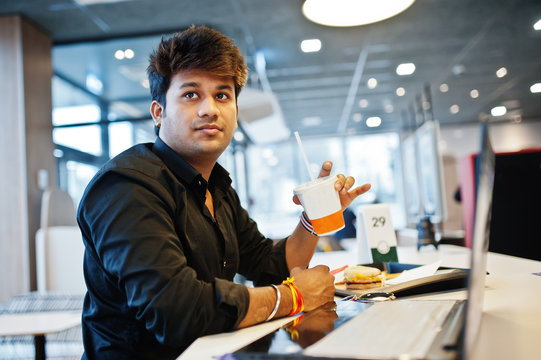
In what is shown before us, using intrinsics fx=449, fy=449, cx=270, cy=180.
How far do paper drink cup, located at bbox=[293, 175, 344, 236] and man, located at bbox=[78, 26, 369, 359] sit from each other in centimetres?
7

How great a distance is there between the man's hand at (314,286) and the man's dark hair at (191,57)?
2.08 feet

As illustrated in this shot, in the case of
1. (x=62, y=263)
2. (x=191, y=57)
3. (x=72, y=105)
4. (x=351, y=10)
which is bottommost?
(x=62, y=263)

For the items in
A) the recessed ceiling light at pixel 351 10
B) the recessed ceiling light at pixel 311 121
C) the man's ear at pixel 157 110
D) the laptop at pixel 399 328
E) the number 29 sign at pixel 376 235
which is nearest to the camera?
the laptop at pixel 399 328

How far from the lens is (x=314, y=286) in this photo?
41.8 inches

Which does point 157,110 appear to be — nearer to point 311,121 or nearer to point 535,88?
point 535,88

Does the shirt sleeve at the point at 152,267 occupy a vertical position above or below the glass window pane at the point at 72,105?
below

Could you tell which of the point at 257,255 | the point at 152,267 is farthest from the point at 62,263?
the point at 152,267

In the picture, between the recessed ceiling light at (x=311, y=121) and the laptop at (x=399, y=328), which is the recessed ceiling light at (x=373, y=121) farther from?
the laptop at (x=399, y=328)

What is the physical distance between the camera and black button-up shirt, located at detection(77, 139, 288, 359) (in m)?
0.90

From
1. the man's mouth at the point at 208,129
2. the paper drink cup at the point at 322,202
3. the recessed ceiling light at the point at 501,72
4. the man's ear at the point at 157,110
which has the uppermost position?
the recessed ceiling light at the point at 501,72

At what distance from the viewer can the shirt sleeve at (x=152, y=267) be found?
0.89 meters

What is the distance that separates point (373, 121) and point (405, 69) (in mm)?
4119

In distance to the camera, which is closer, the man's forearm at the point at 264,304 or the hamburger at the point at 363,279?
the man's forearm at the point at 264,304

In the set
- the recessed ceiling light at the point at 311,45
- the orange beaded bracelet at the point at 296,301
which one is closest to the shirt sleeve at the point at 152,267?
the orange beaded bracelet at the point at 296,301
